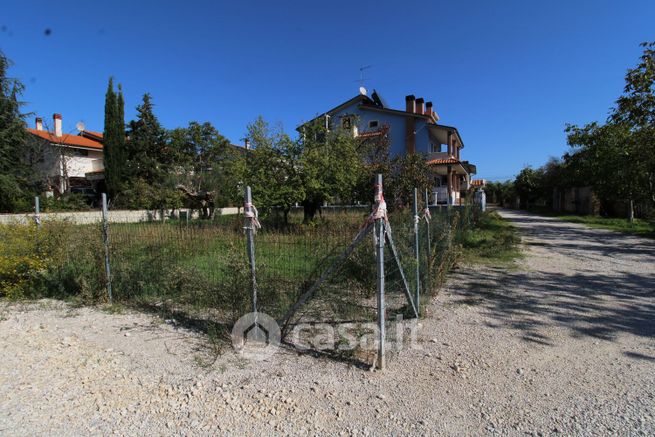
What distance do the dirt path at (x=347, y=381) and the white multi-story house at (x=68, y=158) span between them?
30.6 metres

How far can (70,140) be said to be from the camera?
3484 cm

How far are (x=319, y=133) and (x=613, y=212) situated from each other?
24.4 metres

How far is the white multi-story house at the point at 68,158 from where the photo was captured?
2995 centimetres

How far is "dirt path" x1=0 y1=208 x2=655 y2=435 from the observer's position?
2.54 meters

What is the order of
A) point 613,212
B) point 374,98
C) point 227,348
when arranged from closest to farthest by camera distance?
point 227,348
point 613,212
point 374,98

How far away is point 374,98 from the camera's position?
30969mm

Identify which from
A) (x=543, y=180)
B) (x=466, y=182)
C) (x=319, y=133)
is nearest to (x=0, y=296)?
(x=319, y=133)

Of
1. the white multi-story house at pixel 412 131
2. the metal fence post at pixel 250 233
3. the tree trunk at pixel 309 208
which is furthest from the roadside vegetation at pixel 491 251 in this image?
the white multi-story house at pixel 412 131

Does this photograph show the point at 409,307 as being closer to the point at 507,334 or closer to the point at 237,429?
the point at 507,334

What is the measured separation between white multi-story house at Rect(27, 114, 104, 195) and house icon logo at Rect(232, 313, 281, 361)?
31.3m

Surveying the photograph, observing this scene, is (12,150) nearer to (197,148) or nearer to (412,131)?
(197,148)

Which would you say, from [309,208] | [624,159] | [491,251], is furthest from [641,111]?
[309,208]

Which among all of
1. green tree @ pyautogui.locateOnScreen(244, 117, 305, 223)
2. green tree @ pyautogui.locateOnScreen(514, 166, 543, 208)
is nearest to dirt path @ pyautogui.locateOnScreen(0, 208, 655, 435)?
green tree @ pyautogui.locateOnScreen(244, 117, 305, 223)

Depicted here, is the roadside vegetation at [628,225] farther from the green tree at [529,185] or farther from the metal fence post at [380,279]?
the green tree at [529,185]
